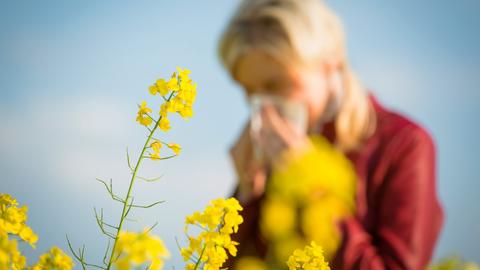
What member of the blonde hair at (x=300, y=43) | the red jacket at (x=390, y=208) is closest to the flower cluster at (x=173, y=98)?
the red jacket at (x=390, y=208)

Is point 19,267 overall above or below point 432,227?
above

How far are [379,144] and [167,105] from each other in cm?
68

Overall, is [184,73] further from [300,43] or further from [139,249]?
[300,43]

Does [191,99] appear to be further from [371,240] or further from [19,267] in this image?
[371,240]

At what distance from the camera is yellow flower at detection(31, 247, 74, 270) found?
0.99ft

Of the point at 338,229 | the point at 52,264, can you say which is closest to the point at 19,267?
the point at 52,264

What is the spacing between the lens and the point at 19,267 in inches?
10.9

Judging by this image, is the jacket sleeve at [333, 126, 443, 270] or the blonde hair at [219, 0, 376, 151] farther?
the blonde hair at [219, 0, 376, 151]

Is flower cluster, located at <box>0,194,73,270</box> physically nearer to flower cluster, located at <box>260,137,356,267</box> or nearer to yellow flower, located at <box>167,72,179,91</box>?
yellow flower, located at <box>167,72,179,91</box>

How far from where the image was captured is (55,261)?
0.30m

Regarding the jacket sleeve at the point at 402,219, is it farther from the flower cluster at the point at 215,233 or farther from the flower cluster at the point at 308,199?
the flower cluster at the point at 215,233

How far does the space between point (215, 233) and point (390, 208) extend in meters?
0.61

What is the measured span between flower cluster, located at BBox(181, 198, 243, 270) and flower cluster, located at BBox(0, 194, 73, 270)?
0.07 meters

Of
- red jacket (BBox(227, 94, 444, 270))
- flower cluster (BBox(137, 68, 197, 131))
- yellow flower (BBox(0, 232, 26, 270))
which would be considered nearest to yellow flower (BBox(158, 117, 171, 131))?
flower cluster (BBox(137, 68, 197, 131))
